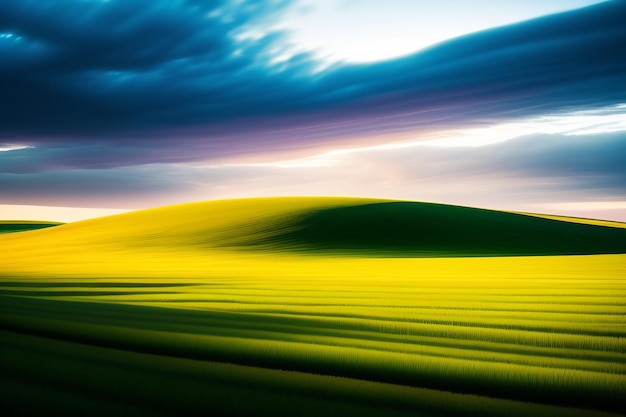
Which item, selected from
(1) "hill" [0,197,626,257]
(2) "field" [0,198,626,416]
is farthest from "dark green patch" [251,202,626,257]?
(2) "field" [0,198,626,416]

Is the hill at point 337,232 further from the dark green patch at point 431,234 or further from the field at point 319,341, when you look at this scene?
the field at point 319,341

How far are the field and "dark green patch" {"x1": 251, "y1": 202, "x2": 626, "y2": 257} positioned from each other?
11.3 m

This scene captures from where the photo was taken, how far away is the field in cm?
467

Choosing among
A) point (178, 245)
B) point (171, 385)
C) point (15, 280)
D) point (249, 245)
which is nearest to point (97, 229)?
point (178, 245)

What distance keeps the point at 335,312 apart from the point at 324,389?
4.30m

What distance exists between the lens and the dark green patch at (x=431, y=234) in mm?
30766

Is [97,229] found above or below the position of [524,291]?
above

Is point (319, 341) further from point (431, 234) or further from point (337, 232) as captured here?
point (431, 234)

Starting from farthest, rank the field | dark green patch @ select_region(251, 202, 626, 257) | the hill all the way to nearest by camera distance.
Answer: the hill
dark green patch @ select_region(251, 202, 626, 257)
the field

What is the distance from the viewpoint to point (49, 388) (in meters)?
4.95

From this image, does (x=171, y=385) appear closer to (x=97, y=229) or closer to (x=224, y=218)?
(x=224, y=218)

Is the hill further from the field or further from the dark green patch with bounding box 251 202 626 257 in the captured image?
the field

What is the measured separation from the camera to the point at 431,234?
1387 inches

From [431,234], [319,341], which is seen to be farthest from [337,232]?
[319,341]
